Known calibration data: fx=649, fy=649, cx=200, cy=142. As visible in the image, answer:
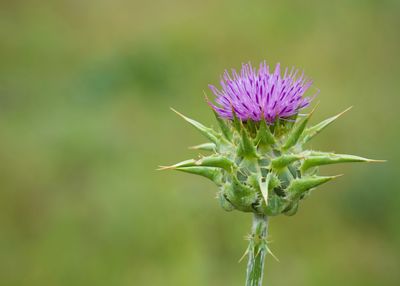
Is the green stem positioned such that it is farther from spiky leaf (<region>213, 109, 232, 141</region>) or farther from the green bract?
spiky leaf (<region>213, 109, 232, 141</region>)

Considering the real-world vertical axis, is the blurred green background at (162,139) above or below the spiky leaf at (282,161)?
above

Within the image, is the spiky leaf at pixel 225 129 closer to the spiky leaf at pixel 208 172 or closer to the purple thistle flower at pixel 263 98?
the purple thistle flower at pixel 263 98

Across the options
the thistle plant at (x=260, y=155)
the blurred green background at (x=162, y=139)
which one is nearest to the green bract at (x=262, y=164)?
the thistle plant at (x=260, y=155)

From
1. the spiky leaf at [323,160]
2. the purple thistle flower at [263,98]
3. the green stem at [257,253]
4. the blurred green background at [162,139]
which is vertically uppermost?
the blurred green background at [162,139]

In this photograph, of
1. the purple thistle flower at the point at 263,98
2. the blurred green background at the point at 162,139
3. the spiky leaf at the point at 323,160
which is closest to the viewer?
the spiky leaf at the point at 323,160

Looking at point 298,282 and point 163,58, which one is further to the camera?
point 163,58

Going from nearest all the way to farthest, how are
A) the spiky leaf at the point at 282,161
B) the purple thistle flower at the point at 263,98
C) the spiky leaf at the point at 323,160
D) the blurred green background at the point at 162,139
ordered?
1. the spiky leaf at the point at 323,160
2. the spiky leaf at the point at 282,161
3. the purple thistle flower at the point at 263,98
4. the blurred green background at the point at 162,139

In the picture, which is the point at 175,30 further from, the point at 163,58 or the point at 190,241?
the point at 190,241

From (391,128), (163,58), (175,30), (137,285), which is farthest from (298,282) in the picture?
(175,30)
